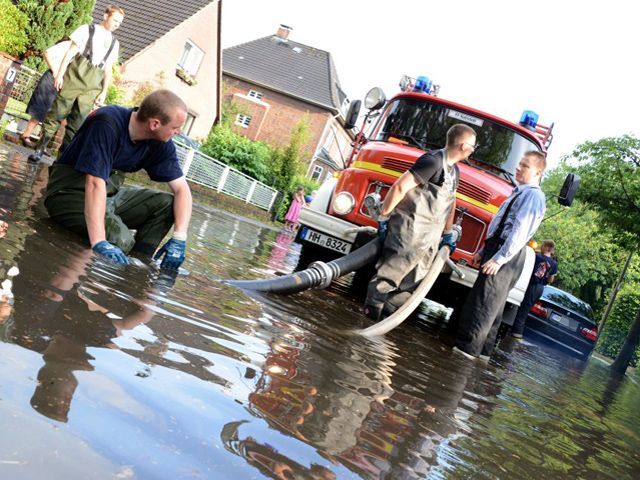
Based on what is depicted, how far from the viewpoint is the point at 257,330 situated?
170 inches

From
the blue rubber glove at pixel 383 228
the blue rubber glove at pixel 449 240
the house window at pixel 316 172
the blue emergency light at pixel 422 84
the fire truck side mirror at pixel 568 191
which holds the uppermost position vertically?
the house window at pixel 316 172

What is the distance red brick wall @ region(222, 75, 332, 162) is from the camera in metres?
49.8

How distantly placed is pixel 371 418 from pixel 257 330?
1291mm

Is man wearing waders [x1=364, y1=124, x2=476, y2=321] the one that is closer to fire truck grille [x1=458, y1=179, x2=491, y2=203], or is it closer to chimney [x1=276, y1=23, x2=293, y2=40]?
fire truck grille [x1=458, y1=179, x2=491, y2=203]

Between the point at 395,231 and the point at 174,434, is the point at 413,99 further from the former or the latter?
the point at 174,434

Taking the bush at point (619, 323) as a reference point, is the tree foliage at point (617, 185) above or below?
above

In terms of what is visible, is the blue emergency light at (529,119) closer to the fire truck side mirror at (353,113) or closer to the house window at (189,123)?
the fire truck side mirror at (353,113)

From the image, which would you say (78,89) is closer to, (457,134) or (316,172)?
(457,134)

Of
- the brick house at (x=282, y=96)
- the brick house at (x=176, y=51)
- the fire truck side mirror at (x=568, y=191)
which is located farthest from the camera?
the brick house at (x=282, y=96)

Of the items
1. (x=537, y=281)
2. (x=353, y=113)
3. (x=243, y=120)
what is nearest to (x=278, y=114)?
(x=243, y=120)

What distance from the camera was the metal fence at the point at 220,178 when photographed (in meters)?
23.5

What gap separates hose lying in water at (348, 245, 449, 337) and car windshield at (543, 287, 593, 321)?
10.3 m

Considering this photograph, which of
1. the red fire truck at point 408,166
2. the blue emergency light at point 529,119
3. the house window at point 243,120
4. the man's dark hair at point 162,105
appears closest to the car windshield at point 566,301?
the red fire truck at point 408,166

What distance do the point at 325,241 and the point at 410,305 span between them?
178 centimetres
